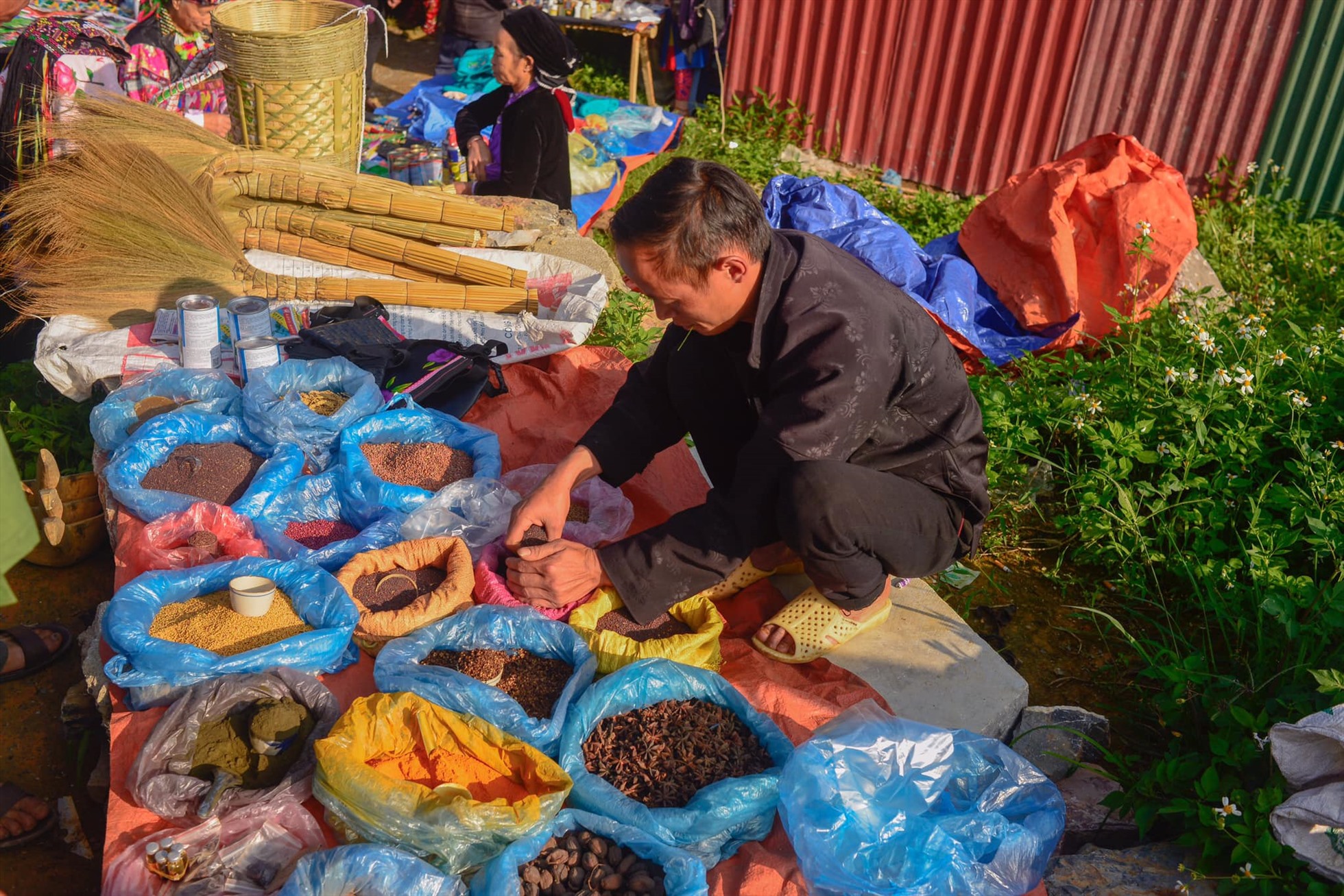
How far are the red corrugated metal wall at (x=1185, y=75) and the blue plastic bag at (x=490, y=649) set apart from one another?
5020 mm

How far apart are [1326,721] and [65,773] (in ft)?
9.07

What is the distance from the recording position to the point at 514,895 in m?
1.84

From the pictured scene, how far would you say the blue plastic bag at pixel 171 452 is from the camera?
8.73 ft

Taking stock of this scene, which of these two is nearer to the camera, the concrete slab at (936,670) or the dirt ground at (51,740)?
the dirt ground at (51,740)

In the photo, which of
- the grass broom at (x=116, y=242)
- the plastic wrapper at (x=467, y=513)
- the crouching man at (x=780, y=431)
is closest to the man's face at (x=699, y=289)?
the crouching man at (x=780, y=431)

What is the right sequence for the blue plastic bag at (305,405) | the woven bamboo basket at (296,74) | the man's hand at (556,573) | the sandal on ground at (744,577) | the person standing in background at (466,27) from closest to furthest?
the man's hand at (556,573) < the sandal on ground at (744,577) < the blue plastic bag at (305,405) < the woven bamboo basket at (296,74) < the person standing in background at (466,27)

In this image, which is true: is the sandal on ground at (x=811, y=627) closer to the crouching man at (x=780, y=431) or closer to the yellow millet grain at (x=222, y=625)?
the crouching man at (x=780, y=431)

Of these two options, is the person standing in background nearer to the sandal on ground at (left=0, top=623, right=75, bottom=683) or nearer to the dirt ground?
the dirt ground

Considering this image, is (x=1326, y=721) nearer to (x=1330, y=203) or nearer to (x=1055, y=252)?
(x=1055, y=252)

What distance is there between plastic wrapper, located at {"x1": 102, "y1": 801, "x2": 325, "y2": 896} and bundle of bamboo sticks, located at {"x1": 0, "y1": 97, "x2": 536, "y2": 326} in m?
2.09

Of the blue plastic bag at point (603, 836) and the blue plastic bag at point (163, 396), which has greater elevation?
the blue plastic bag at point (163, 396)

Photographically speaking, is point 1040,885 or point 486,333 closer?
point 1040,885

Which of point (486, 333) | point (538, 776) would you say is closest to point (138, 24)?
point (486, 333)

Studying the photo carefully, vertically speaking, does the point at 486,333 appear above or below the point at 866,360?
below
